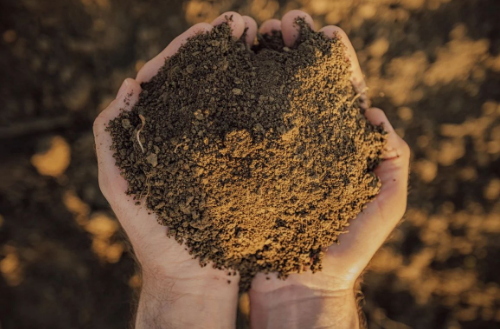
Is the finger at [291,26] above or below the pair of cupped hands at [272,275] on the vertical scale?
above

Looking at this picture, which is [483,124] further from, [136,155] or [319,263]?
[136,155]

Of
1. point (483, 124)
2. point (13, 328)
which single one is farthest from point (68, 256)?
point (483, 124)

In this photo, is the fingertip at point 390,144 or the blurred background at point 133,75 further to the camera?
the blurred background at point 133,75

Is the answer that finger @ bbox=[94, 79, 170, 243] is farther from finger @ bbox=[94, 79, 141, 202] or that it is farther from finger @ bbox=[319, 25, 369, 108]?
finger @ bbox=[319, 25, 369, 108]

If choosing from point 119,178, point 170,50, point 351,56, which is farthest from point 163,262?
point 351,56

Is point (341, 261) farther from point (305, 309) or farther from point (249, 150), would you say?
point (249, 150)

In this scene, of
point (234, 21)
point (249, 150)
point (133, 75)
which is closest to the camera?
point (249, 150)

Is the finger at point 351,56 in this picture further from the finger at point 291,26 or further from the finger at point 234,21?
the finger at point 234,21

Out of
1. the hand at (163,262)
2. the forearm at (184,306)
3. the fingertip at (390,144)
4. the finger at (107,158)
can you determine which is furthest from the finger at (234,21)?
the forearm at (184,306)
